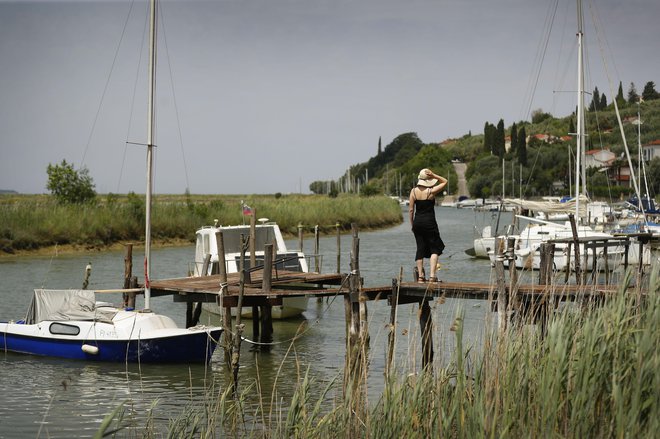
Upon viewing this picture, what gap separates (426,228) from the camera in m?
15.7

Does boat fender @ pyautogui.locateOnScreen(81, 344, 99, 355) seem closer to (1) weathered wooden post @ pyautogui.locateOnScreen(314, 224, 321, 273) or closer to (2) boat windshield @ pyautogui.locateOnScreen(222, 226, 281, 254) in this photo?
(1) weathered wooden post @ pyautogui.locateOnScreen(314, 224, 321, 273)

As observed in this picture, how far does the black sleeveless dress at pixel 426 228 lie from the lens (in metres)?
15.8

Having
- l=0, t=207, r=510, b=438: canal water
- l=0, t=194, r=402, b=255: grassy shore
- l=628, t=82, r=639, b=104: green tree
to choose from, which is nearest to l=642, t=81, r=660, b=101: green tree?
l=628, t=82, r=639, b=104: green tree

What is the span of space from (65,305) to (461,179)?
548 feet

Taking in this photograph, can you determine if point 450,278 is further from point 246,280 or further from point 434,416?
point 434,416

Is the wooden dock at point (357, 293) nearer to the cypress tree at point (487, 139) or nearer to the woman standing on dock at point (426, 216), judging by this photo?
the woman standing on dock at point (426, 216)

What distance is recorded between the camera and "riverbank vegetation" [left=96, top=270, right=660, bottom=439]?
7570 mm

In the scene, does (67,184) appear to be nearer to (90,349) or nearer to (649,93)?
(90,349)

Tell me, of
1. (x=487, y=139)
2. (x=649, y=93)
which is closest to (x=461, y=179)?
(x=487, y=139)

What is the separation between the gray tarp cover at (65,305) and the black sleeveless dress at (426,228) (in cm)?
694

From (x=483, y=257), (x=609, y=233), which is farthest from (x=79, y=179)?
(x=609, y=233)

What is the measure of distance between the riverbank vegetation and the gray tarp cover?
411 inches

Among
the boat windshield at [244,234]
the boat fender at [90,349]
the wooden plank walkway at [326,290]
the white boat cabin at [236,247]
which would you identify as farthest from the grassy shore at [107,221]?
the boat fender at [90,349]

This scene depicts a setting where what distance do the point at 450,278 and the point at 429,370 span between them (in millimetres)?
25316
